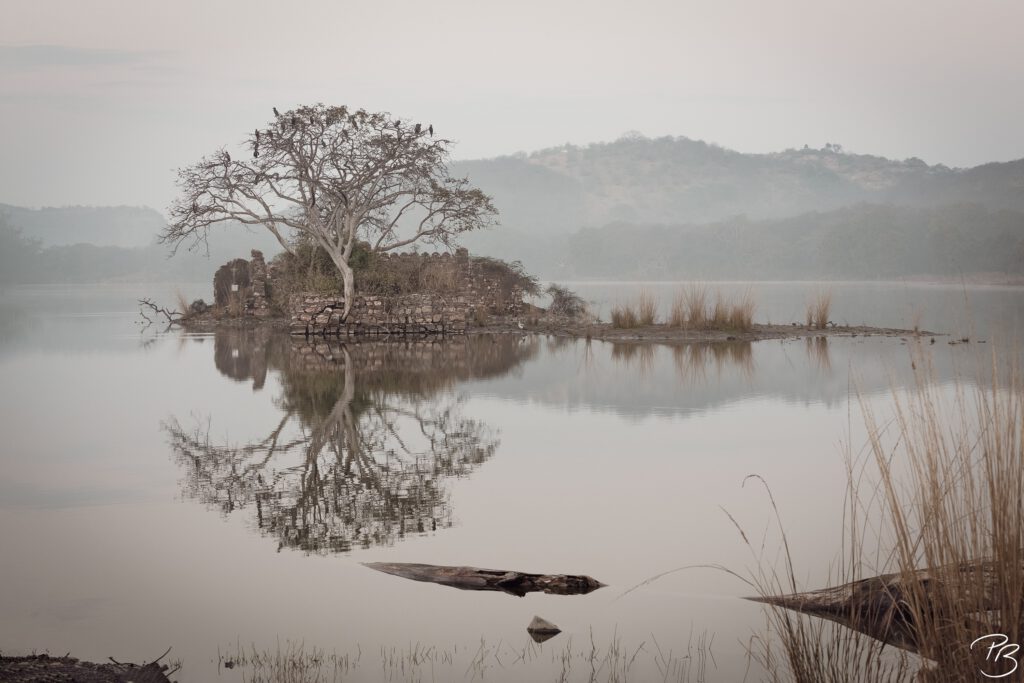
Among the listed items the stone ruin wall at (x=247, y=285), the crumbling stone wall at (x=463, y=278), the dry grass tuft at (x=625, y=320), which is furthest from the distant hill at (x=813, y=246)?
the stone ruin wall at (x=247, y=285)

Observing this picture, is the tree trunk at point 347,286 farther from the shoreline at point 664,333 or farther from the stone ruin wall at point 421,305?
the shoreline at point 664,333

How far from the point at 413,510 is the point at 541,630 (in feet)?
6.86

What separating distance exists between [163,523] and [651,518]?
A: 116 inches

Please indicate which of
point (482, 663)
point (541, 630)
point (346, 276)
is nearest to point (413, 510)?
point (541, 630)

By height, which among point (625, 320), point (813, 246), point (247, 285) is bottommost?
point (625, 320)

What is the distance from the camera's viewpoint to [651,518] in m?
6.27

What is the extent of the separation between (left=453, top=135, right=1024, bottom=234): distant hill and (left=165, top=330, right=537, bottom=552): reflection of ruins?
118879mm

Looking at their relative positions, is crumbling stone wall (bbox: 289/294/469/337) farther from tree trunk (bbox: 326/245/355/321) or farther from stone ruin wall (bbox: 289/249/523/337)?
tree trunk (bbox: 326/245/355/321)

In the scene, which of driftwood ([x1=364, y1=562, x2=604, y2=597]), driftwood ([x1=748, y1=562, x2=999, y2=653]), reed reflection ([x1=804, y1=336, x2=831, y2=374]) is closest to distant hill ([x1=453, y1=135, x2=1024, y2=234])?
reed reflection ([x1=804, y1=336, x2=831, y2=374])

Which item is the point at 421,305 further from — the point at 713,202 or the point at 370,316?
the point at 713,202

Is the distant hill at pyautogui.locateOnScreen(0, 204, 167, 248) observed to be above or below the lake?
above

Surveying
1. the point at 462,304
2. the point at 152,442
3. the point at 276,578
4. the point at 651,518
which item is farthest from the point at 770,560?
the point at 462,304

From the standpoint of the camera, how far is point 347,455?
26.7ft

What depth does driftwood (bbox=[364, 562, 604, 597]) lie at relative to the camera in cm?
495
